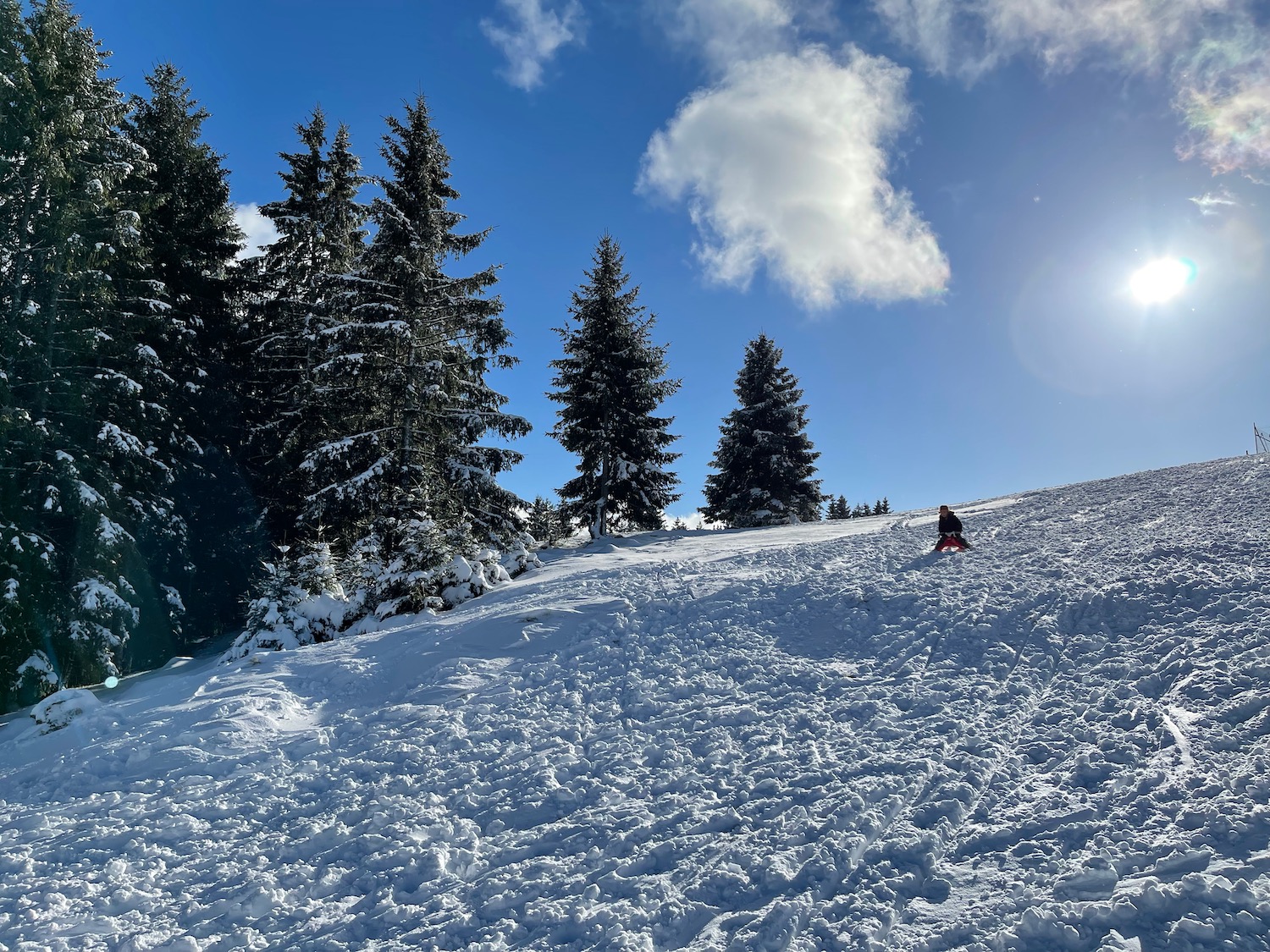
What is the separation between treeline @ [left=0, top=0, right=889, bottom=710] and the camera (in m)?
11.3

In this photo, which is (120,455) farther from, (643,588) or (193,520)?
(643,588)

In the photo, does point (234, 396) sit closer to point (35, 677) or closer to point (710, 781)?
point (35, 677)

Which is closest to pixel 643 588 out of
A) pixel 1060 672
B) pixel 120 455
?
pixel 1060 672

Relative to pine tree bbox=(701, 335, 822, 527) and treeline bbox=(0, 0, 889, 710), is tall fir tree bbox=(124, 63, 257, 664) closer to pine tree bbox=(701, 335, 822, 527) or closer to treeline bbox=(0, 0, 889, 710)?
treeline bbox=(0, 0, 889, 710)

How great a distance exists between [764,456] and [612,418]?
8329 millimetres

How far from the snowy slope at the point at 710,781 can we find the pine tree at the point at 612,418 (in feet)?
38.8

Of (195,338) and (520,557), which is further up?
(195,338)

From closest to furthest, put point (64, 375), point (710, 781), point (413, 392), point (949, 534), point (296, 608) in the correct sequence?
point (710, 781), point (296, 608), point (64, 375), point (949, 534), point (413, 392)

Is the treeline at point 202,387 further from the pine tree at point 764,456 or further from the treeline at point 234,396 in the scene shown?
the pine tree at point 764,456

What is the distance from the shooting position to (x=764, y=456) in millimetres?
27141

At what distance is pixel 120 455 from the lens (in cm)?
1264

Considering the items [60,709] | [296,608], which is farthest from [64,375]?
[60,709]

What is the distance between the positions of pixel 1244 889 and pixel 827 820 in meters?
2.41

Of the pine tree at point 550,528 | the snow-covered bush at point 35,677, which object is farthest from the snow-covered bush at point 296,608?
the pine tree at point 550,528
